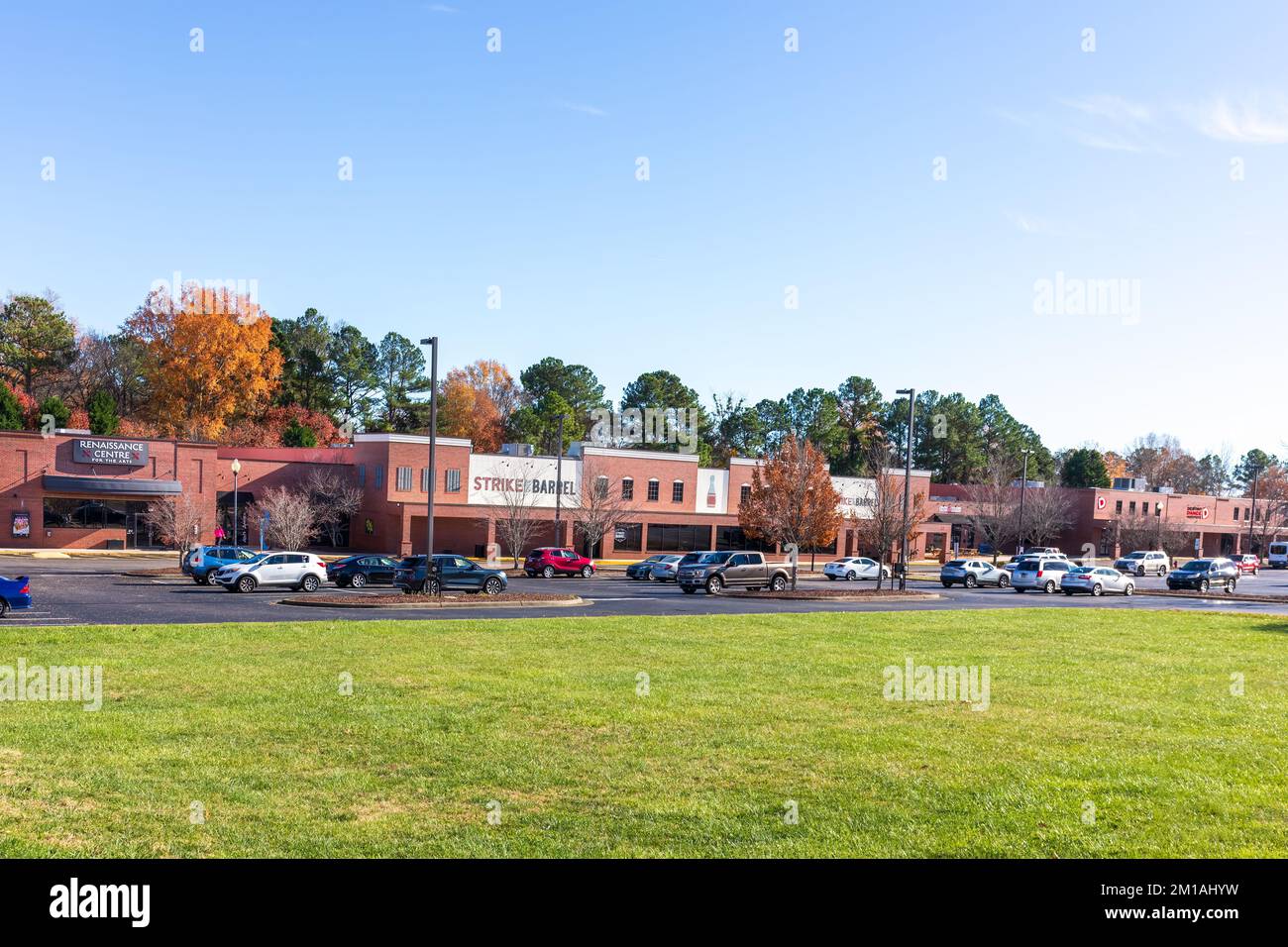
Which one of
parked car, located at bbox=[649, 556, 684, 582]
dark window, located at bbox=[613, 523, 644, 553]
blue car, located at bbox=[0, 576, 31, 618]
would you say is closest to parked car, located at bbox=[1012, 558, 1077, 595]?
parked car, located at bbox=[649, 556, 684, 582]

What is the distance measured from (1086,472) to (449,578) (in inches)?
3344

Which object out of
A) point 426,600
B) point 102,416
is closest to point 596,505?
point 426,600

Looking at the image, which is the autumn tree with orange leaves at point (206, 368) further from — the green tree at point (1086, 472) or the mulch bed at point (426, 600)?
the green tree at point (1086, 472)

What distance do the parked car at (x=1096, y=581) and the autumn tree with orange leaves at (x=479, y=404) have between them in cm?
5685

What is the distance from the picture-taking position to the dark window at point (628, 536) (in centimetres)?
6812

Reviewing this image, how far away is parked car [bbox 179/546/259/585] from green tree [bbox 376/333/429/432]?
55.8 metres

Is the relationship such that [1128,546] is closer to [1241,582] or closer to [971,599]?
[1241,582]

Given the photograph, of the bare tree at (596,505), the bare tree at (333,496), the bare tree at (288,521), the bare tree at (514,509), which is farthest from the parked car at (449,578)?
the bare tree at (333,496)

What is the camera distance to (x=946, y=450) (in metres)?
115

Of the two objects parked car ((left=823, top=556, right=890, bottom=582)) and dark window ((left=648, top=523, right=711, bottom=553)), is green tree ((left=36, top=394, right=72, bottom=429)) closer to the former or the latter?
dark window ((left=648, top=523, right=711, bottom=553))

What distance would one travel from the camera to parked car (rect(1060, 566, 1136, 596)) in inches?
1797

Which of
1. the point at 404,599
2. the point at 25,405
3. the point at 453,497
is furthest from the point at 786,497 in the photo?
the point at 25,405
